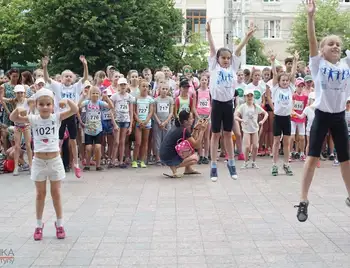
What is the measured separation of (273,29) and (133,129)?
4652 centimetres

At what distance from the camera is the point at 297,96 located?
1405cm

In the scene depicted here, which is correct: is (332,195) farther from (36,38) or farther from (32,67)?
(32,67)

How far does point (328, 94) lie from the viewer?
6.56 m

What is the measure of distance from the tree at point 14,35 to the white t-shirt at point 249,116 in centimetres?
2384

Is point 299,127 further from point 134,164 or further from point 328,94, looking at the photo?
point 328,94

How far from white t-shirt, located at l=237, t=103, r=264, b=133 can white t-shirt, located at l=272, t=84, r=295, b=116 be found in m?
1.47

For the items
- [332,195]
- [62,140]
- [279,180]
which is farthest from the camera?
[62,140]

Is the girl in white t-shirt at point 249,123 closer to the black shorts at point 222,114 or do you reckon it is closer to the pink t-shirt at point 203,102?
the pink t-shirt at point 203,102

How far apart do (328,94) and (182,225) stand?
264 centimetres

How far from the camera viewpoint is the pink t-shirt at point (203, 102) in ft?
44.5

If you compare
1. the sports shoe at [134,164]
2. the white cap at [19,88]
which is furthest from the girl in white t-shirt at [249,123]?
the white cap at [19,88]

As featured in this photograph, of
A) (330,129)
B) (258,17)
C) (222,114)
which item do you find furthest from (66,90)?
(258,17)

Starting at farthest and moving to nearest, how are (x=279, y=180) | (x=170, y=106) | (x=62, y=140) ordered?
(x=170, y=106)
(x=62, y=140)
(x=279, y=180)

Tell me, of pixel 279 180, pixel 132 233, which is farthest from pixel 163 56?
pixel 132 233
